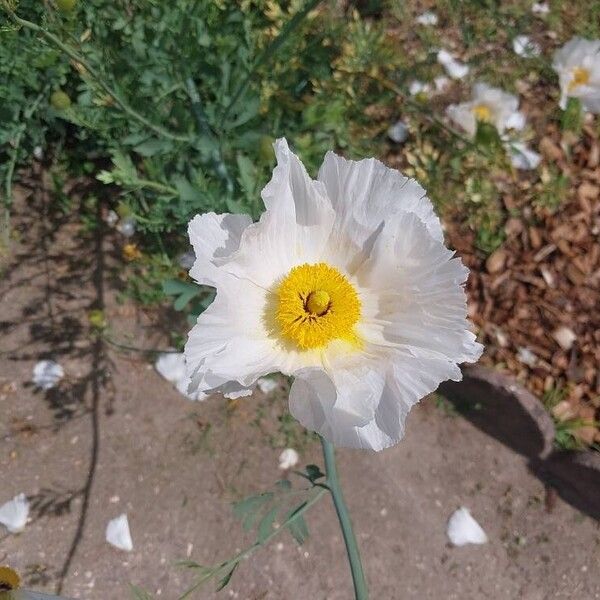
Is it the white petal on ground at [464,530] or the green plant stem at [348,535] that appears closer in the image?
the green plant stem at [348,535]

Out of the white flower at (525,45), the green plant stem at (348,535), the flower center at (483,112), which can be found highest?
the white flower at (525,45)

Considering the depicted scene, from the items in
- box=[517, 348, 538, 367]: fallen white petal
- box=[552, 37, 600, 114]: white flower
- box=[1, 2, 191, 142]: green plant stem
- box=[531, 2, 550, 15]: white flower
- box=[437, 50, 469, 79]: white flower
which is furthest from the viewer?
box=[531, 2, 550, 15]: white flower

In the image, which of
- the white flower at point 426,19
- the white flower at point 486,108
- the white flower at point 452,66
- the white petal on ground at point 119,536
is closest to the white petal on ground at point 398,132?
the white flower at point 486,108

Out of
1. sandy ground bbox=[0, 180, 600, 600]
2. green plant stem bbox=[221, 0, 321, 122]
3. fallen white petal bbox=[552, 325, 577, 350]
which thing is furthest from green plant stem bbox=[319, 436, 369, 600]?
fallen white petal bbox=[552, 325, 577, 350]

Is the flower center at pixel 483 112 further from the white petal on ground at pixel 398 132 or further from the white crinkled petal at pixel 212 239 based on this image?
the white crinkled petal at pixel 212 239

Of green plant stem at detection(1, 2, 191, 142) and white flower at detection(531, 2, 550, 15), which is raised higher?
green plant stem at detection(1, 2, 191, 142)

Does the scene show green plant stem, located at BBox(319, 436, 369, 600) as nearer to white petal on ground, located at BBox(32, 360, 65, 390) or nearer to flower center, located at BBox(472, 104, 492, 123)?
white petal on ground, located at BBox(32, 360, 65, 390)

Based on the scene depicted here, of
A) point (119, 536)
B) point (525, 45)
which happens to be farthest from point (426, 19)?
point (119, 536)
